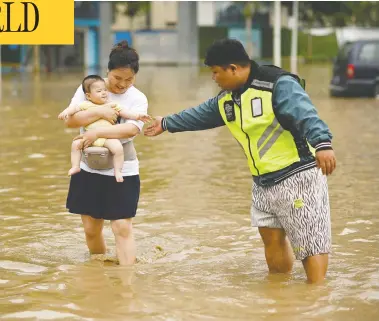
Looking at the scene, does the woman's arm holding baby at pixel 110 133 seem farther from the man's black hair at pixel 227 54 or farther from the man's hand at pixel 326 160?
the man's hand at pixel 326 160

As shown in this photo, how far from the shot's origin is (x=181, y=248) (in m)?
7.51

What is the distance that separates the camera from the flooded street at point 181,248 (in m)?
5.62

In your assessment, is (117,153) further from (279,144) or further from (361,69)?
(361,69)

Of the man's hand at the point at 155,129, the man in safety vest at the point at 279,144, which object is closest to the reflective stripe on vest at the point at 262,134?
the man in safety vest at the point at 279,144

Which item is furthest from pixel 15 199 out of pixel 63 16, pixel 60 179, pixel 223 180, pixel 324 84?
pixel 324 84

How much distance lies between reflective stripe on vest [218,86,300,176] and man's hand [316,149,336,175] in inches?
13.3

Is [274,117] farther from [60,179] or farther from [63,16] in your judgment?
[63,16]

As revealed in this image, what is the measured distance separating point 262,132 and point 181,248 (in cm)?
196

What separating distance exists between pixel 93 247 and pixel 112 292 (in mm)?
1046

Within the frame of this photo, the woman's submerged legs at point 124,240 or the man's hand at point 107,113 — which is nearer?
the man's hand at point 107,113

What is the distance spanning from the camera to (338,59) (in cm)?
2578

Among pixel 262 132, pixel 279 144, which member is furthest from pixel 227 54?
pixel 279 144

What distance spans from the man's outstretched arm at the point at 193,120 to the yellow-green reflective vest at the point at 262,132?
324 mm

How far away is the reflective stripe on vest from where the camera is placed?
226 inches
